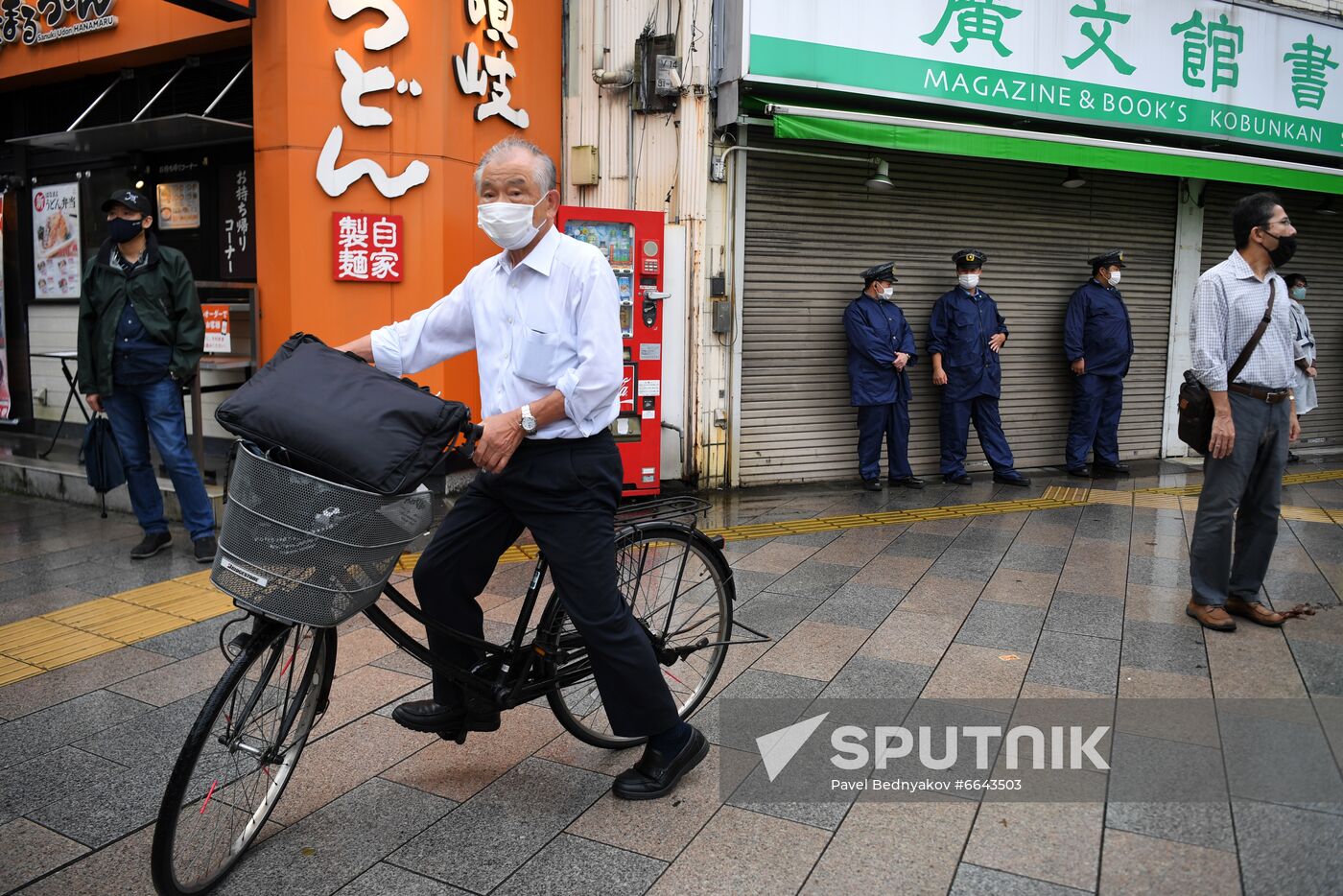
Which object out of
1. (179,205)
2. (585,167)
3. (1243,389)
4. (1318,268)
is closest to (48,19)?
(179,205)

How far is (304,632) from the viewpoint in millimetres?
2721

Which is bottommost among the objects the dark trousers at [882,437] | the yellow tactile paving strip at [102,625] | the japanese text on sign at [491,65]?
the yellow tactile paving strip at [102,625]

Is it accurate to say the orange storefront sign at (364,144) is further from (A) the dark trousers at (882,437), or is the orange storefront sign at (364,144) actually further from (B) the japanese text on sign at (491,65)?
(A) the dark trousers at (882,437)

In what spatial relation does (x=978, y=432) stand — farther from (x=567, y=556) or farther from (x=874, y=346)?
(x=567, y=556)

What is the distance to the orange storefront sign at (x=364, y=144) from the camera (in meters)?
7.01

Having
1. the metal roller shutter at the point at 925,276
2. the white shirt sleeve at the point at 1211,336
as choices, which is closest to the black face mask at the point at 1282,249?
the white shirt sleeve at the point at 1211,336

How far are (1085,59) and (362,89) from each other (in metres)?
6.36

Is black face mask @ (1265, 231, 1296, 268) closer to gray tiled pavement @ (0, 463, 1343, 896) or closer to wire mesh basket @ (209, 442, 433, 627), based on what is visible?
gray tiled pavement @ (0, 463, 1343, 896)

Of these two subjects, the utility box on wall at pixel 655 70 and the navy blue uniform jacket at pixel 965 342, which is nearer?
the utility box on wall at pixel 655 70

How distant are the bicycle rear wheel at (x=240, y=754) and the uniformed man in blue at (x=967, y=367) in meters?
6.87

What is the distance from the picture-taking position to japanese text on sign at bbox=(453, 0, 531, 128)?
24.5ft

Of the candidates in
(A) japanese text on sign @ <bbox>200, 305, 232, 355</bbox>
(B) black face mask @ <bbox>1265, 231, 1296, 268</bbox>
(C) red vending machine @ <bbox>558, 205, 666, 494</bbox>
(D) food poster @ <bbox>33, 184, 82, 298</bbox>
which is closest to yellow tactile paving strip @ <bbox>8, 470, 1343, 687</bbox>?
Result: (C) red vending machine @ <bbox>558, 205, 666, 494</bbox>

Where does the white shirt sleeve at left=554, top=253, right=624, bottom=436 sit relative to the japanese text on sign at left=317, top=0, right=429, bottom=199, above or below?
below

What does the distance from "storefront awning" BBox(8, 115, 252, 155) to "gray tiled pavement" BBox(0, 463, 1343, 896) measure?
3367mm
